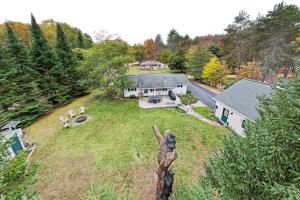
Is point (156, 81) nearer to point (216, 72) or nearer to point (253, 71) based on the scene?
point (216, 72)

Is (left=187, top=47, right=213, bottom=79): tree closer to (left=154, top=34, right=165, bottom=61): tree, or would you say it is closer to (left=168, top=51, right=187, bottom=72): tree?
(left=168, top=51, right=187, bottom=72): tree

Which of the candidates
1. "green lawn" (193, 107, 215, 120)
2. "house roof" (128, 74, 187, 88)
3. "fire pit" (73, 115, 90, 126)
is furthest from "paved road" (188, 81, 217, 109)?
"fire pit" (73, 115, 90, 126)

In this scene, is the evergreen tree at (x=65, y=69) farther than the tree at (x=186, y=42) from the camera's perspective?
No

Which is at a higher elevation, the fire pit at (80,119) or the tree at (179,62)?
the tree at (179,62)

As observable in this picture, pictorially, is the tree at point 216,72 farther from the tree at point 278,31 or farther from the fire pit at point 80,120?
the fire pit at point 80,120

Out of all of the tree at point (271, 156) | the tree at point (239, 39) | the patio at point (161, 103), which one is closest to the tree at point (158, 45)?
the tree at point (239, 39)

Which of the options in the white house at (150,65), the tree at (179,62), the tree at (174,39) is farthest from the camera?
the tree at (174,39)
